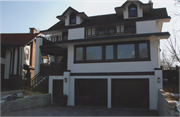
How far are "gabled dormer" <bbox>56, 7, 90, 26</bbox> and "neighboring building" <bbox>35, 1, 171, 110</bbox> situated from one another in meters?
1.09

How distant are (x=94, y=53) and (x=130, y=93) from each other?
12.1 feet

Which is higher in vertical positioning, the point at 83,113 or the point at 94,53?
the point at 94,53

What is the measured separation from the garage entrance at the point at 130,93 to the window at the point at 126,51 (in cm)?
160

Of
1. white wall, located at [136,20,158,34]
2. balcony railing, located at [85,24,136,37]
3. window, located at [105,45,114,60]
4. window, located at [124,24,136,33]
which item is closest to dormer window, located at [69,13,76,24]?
balcony railing, located at [85,24,136,37]

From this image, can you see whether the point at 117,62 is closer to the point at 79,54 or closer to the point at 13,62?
the point at 79,54

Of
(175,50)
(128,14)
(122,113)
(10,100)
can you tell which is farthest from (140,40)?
(10,100)

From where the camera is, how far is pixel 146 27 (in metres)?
10.2

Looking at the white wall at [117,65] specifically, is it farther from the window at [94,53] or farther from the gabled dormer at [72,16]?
the gabled dormer at [72,16]

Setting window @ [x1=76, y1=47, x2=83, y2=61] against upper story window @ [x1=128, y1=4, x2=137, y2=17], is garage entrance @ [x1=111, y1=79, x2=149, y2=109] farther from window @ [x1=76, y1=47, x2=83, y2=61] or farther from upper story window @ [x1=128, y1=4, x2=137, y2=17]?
upper story window @ [x1=128, y1=4, x2=137, y2=17]

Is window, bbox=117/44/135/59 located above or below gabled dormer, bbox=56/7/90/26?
below

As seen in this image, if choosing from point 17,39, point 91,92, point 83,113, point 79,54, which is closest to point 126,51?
point 79,54

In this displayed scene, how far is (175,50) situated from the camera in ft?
16.0

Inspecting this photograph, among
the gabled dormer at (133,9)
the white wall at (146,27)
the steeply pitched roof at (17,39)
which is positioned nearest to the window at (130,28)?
the white wall at (146,27)

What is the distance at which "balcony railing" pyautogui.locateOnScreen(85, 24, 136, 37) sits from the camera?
10909 millimetres
